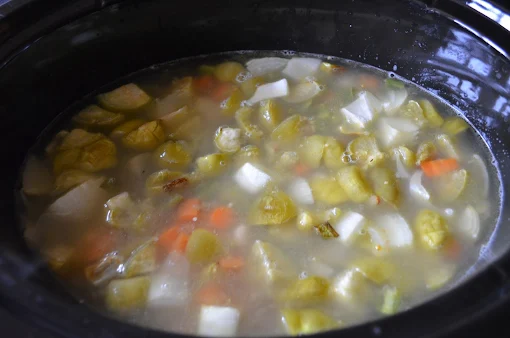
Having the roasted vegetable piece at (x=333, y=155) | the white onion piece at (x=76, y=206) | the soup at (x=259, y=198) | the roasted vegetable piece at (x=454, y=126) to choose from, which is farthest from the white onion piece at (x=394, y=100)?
the white onion piece at (x=76, y=206)

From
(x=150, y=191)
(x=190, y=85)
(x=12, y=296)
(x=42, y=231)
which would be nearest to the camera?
(x=12, y=296)

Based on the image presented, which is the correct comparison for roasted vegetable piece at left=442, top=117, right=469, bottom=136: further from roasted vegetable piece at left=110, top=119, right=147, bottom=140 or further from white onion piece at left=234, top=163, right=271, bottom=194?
roasted vegetable piece at left=110, top=119, right=147, bottom=140

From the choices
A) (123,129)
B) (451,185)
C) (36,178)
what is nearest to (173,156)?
(123,129)

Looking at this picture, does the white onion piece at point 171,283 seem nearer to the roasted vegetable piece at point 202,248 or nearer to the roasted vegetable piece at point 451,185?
the roasted vegetable piece at point 202,248

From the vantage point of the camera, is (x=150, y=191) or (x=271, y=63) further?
(x=271, y=63)

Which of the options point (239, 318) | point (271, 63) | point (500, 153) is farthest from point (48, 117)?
point (500, 153)

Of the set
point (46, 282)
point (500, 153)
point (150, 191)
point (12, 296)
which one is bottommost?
point (500, 153)

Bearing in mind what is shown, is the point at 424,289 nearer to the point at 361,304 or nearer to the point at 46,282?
the point at 361,304

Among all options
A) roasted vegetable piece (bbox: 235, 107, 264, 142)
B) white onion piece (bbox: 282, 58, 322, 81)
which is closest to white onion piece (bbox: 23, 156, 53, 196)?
roasted vegetable piece (bbox: 235, 107, 264, 142)
